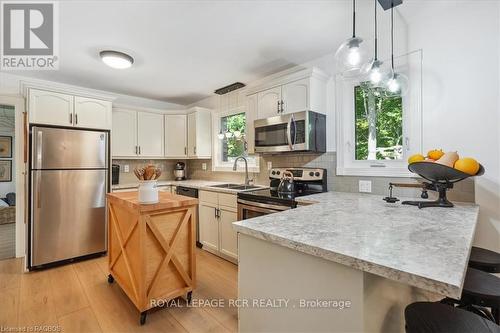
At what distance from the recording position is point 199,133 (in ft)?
13.1

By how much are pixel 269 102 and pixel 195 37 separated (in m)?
1.04

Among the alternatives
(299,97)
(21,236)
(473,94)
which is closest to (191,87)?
(299,97)

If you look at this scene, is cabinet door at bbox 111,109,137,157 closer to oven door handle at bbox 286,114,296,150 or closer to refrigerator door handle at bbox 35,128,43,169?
refrigerator door handle at bbox 35,128,43,169

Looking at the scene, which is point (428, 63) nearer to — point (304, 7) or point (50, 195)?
point (304, 7)

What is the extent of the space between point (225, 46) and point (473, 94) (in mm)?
2101

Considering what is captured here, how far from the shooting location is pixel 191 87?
3695 millimetres

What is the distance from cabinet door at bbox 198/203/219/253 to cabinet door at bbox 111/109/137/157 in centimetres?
155

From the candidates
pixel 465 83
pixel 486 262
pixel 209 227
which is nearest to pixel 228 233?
pixel 209 227

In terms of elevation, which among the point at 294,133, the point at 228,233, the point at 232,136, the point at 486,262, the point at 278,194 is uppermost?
the point at 232,136

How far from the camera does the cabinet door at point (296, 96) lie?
2494 mm

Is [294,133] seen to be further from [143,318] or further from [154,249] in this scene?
[143,318]

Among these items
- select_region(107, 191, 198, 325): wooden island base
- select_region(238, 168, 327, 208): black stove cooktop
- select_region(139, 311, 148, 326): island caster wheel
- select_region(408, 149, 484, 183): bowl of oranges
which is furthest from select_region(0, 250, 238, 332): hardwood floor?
select_region(408, 149, 484, 183): bowl of oranges

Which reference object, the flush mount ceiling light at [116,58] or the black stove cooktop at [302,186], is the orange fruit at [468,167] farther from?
the flush mount ceiling light at [116,58]

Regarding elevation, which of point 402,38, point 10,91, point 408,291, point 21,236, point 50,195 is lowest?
point 21,236
